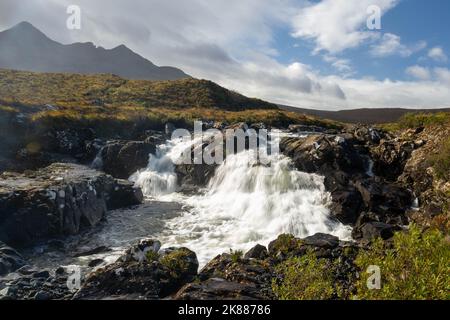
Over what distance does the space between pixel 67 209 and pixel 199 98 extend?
66028mm

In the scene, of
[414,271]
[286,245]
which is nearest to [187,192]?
[286,245]

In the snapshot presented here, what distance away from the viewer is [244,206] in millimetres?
30203

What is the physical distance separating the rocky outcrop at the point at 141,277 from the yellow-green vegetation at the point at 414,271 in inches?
342

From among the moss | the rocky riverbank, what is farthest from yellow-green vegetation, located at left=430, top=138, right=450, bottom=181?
the moss

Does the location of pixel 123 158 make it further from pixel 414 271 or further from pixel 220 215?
pixel 414 271

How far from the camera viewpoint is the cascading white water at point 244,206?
24.5 meters

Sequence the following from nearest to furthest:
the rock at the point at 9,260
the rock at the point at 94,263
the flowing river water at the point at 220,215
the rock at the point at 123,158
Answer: the rock at the point at 9,260
the rock at the point at 94,263
the flowing river water at the point at 220,215
the rock at the point at 123,158

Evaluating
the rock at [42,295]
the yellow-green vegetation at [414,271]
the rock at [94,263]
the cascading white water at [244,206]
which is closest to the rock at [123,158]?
the cascading white water at [244,206]

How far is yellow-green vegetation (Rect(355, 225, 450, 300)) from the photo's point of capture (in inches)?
316

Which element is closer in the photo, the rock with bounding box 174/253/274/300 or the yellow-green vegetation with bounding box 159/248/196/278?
the rock with bounding box 174/253/274/300

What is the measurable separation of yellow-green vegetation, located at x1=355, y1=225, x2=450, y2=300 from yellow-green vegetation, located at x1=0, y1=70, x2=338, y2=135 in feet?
130

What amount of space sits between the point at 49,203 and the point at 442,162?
1071 inches

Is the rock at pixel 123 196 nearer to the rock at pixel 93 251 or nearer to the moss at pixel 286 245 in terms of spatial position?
the rock at pixel 93 251

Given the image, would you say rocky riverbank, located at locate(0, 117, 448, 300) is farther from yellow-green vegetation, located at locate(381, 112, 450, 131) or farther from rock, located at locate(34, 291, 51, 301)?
yellow-green vegetation, located at locate(381, 112, 450, 131)
